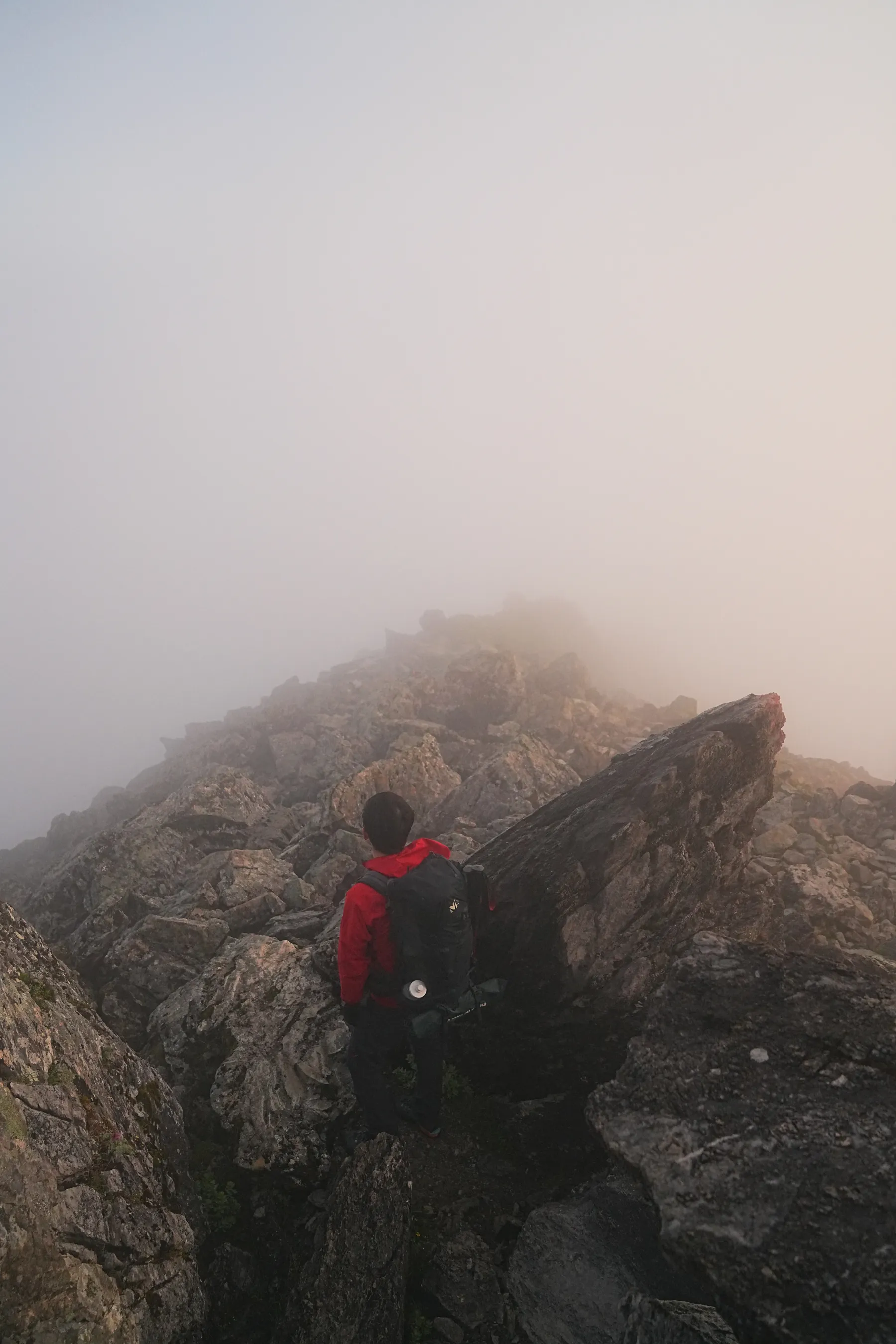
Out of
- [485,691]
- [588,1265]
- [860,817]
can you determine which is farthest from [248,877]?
[485,691]

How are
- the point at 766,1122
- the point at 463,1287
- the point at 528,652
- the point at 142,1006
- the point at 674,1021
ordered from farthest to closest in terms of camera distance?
the point at 528,652, the point at 142,1006, the point at 674,1021, the point at 463,1287, the point at 766,1122

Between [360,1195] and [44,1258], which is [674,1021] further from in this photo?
[44,1258]

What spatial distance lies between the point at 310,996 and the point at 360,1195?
4.74 m

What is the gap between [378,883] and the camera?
9.05 metres

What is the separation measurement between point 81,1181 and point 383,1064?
4.44 m

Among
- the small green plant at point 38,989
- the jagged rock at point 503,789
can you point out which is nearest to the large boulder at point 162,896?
the small green plant at point 38,989

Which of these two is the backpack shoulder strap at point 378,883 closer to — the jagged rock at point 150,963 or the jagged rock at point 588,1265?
the jagged rock at point 588,1265

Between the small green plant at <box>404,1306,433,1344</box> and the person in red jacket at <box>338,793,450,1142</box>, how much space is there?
220 cm

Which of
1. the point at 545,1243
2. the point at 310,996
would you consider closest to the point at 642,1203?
the point at 545,1243

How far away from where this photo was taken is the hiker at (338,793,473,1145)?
898cm

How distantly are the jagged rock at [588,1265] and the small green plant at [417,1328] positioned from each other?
114 cm

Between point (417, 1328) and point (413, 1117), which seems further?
point (413, 1117)

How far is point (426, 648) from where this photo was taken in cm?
7038

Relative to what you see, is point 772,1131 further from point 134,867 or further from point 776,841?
point 134,867
